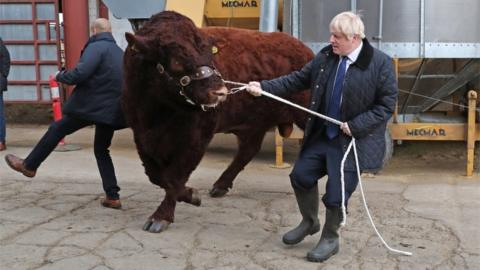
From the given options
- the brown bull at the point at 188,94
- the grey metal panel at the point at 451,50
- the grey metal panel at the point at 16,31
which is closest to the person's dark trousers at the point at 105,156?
the brown bull at the point at 188,94

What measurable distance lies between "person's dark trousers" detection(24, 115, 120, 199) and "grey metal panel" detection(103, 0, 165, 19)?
2.92 m

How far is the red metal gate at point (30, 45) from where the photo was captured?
1095 cm

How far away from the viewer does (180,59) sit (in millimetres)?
4430

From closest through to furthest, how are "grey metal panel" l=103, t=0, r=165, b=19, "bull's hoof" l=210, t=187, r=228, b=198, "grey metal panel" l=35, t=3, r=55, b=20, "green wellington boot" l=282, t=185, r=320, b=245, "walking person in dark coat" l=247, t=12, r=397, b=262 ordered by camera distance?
"walking person in dark coat" l=247, t=12, r=397, b=262
"green wellington boot" l=282, t=185, r=320, b=245
"bull's hoof" l=210, t=187, r=228, b=198
"grey metal panel" l=103, t=0, r=165, b=19
"grey metal panel" l=35, t=3, r=55, b=20

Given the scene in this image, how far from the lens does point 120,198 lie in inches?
243

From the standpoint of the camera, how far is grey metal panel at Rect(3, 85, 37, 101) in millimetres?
11039

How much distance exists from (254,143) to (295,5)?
180 cm

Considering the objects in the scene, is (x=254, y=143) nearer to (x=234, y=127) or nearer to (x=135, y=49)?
(x=234, y=127)

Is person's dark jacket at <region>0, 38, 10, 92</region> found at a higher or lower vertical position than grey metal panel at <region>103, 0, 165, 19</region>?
lower

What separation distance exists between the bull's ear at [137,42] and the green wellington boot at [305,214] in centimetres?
148

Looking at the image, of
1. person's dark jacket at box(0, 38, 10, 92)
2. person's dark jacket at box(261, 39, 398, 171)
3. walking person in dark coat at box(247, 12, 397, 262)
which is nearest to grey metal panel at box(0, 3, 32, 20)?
person's dark jacket at box(0, 38, 10, 92)

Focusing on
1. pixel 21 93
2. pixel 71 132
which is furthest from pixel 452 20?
pixel 21 93

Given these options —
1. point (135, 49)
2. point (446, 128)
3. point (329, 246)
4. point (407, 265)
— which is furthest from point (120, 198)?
point (446, 128)

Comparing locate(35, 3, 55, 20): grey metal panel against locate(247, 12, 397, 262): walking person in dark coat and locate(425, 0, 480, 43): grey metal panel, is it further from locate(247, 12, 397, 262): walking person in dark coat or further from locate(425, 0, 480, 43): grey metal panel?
locate(247, 12, 397, 262): walking person in dark coat
